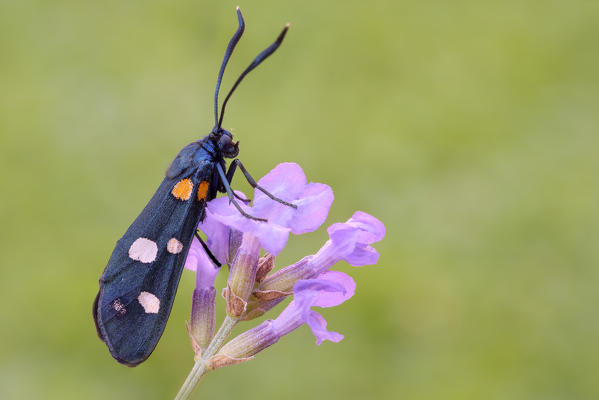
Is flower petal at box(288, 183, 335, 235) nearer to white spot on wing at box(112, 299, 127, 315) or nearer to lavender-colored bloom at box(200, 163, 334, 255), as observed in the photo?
lavender-colored bloom at box(200, 163, 334, 255)

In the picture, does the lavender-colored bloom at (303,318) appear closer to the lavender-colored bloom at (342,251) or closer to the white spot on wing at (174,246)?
the lavender-colored bloom at (342,251)

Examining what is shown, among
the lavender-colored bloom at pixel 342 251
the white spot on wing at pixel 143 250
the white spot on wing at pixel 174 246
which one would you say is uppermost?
the lavender-colored bloom at pixel 342 251

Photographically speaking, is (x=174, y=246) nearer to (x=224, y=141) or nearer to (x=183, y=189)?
(x=183, y=189)

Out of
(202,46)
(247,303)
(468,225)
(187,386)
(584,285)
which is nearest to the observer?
(187,386)

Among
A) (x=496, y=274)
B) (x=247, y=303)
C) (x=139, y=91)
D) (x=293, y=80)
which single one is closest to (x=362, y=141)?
(x=293, y=80)

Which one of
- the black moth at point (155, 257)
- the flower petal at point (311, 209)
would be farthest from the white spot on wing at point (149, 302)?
the flower petal at point (311, 209)

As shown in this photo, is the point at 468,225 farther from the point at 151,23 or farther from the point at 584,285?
the point at 151,23

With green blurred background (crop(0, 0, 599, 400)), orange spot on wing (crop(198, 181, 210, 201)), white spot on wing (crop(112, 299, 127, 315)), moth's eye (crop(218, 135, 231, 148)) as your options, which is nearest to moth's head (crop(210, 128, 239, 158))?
moth's eye (crop(218, 135, 231, 148))
